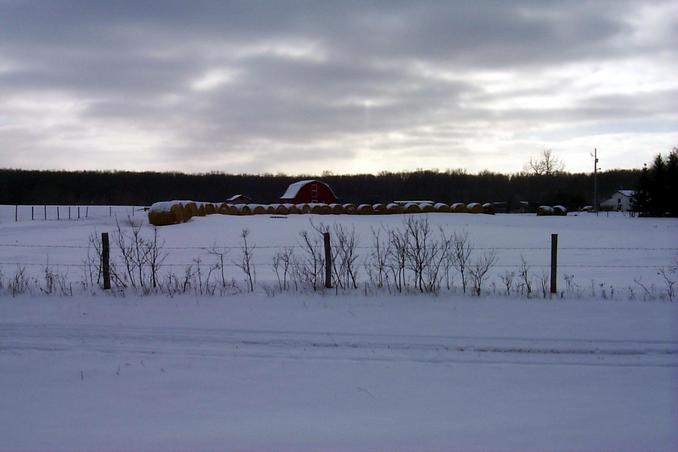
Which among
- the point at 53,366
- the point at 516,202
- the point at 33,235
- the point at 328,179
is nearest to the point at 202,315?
the point at 53,366

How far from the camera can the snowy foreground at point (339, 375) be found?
481 cm

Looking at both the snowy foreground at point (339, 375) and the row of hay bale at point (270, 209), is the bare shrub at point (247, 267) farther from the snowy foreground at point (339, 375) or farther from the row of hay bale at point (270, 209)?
the row of hay bale at point (270, 209)

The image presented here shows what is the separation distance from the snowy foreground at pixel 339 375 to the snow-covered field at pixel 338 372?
2 centimetres

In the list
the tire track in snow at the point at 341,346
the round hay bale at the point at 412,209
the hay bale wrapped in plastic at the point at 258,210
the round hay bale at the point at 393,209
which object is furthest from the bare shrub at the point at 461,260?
the round hay bale at the point at 412,209

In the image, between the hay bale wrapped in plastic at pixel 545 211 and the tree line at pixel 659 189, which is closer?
the tree line at pixel 659 189

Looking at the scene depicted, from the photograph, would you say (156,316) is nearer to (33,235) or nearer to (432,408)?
(432,408)

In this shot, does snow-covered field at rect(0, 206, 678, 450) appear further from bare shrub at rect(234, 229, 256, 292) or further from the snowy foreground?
bare shrub at rect(234, 229, 256, 292)

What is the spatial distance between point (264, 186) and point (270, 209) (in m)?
92.8

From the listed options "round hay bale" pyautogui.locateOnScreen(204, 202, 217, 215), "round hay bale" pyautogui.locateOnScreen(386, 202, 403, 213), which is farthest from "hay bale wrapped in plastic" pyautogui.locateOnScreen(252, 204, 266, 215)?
"round hay bale" pyautogui.locateOnScreen(386, 202, 403, 213)

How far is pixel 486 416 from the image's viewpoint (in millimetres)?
5180

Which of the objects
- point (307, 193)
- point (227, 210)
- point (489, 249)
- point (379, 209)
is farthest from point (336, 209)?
point (489, 249)

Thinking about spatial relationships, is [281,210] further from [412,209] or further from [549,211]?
[549,211]

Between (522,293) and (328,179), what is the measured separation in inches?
6127

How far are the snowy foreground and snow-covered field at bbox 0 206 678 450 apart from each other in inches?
0.9
